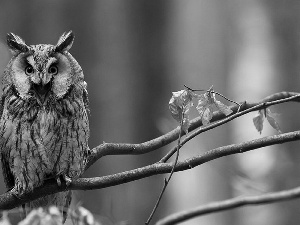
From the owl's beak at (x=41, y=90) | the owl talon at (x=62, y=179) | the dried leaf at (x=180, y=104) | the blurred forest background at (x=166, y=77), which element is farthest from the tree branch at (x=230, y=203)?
the blurred forest background at (x=166, y=77)

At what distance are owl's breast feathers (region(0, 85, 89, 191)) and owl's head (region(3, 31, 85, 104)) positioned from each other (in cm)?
6

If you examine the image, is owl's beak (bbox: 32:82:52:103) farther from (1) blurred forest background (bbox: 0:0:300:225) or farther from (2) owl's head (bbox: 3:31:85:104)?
(1) blurred forest background (bbox: 0:0:300:225)

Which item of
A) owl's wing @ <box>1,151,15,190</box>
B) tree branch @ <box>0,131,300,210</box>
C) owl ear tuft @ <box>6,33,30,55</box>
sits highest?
owl ear tuft @ <box>6,33,30,55</box>

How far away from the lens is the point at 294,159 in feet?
31.8

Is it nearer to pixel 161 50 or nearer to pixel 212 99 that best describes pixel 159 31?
pixel 161 50

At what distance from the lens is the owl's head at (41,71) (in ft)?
15.6

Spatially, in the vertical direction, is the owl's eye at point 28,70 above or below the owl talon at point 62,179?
above

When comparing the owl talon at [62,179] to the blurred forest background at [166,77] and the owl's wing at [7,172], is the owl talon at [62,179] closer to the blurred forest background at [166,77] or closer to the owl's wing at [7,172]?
the owl's wing at [7,172]

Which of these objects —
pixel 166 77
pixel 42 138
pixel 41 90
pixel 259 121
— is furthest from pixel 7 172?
pixel 166 77

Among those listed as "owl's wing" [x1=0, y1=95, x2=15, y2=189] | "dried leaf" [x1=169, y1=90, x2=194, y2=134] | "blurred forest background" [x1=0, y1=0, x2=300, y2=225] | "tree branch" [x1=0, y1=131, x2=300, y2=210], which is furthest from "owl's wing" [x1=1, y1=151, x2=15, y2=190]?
"blurred forest background" [x1=0, y1=0, x2=300, y2=225]

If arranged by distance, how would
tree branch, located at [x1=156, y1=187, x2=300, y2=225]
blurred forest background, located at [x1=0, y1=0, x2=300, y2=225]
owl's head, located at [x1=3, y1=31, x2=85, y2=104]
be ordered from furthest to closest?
blurred forest background, located at [x1=0, y1=0, x2=300, y2=225] → owl's head, located at [x1=3, y1=31, x2=85, y2=104] → tree branch, located at [x1=156, y1=187, x2=300, y2=225]

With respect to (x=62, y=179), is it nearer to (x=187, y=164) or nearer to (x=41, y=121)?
(x=41, y=121)

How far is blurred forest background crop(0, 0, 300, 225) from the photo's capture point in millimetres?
8984

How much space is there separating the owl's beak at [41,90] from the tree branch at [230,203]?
2.38 metres
